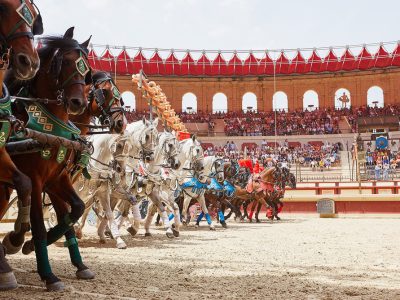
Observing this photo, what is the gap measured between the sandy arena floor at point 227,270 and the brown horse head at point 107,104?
193 centimetres

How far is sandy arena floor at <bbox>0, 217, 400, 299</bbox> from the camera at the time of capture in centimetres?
492

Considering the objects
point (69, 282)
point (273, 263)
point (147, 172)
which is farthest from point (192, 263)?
point (147, 172)

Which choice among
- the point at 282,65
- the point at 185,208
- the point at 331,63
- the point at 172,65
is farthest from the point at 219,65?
the point at 185,208

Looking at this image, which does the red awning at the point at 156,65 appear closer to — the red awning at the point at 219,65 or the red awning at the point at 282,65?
the red awning at the point at 219,65

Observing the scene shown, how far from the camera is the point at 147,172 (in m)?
11.2

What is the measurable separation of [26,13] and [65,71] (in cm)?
117

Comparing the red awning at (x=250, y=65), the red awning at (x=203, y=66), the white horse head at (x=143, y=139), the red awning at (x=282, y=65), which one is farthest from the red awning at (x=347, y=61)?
the white horse head at (x=143, y=139)

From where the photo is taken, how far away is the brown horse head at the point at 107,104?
735 cm

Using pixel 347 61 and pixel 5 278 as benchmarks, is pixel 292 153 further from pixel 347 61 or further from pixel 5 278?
pixel 5 278

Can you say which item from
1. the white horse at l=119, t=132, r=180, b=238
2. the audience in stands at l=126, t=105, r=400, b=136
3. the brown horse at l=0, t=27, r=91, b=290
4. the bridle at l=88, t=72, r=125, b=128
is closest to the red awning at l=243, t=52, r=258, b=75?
the audience in stands at l=126, t=105, r=400, b=136

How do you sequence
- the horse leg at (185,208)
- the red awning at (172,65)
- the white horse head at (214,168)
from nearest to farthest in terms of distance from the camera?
the horse leg at (185,208) → the white horse head at (214,168) → the red awning at (172,65)

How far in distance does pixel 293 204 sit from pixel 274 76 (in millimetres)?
25561

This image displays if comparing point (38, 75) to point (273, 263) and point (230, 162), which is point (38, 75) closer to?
point (273, 263)

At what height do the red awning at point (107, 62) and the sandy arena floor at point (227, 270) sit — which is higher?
the red awning at point (107, 62)
